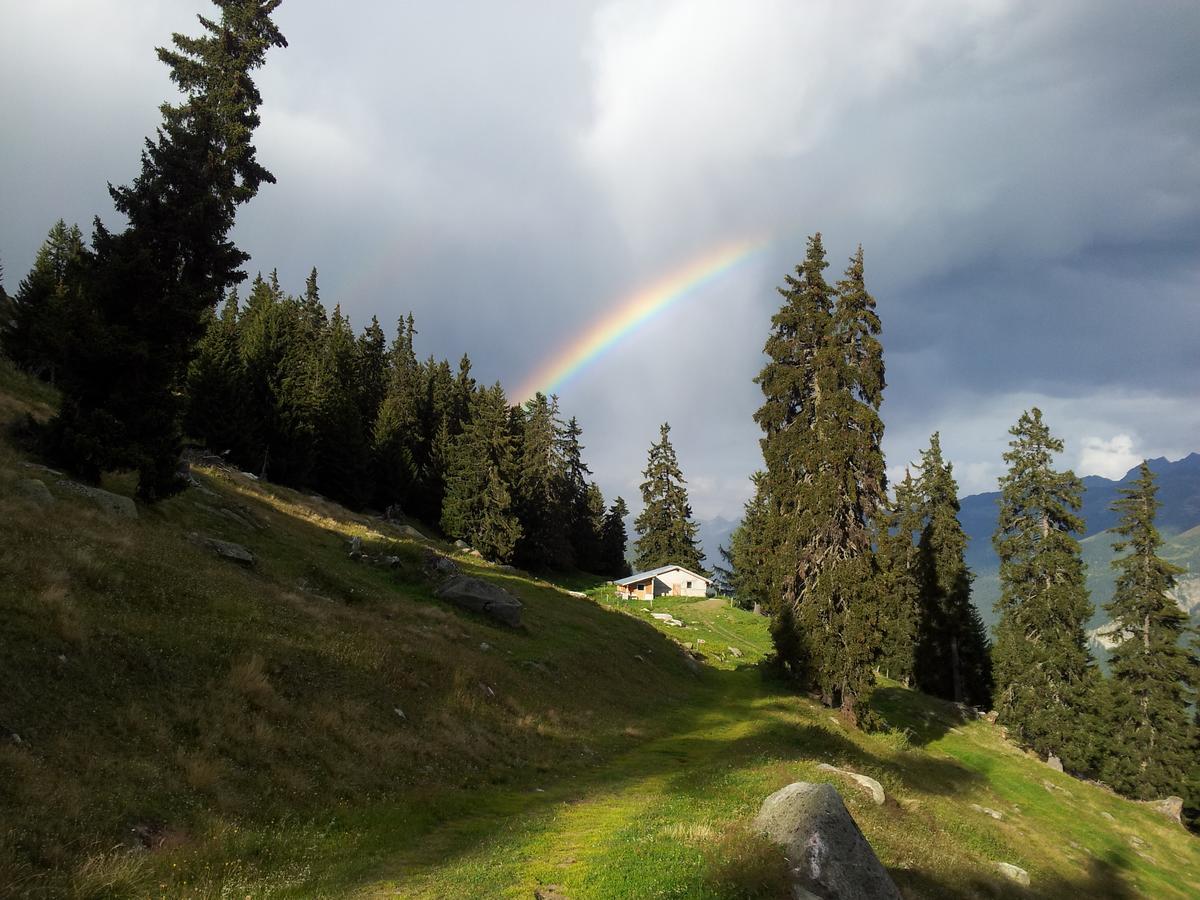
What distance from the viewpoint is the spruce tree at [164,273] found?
22.9m

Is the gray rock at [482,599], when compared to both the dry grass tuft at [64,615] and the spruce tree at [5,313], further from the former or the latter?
the spruce tree at [5,313]

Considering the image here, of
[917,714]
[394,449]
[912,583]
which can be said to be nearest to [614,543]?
[394,449]

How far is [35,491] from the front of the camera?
719 inches

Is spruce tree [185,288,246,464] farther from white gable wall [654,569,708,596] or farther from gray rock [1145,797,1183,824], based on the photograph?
gray rock [1145,797,1183,824]

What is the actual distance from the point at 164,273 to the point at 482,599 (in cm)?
1982

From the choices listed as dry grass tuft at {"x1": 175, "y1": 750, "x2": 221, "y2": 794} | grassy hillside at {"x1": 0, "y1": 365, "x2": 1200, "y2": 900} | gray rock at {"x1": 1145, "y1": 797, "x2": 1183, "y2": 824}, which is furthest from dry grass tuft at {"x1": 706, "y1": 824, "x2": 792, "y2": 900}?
gray rock at {"x1": 1145, "y1": 797, "x2": 1183, "y2": 824}

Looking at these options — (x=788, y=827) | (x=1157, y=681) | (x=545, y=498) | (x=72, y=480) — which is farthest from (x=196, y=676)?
(x=545, y=498)

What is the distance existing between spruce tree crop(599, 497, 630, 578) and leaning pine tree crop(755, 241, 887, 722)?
6539 cm

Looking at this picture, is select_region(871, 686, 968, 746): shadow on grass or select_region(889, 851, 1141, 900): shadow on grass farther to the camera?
select_region(871, 686, 968, 746): shadow on grass

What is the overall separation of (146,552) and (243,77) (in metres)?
22.6

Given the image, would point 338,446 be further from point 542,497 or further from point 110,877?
point 110,877

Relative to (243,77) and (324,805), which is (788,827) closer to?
(324,805)

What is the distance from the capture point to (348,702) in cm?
1548

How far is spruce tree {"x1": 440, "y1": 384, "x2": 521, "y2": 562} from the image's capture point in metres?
68.9
